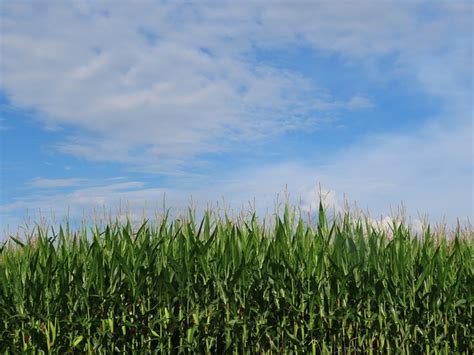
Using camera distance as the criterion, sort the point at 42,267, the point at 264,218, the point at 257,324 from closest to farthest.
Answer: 1. the point at 257,324
2. the point at 42,267
3. the point at 264,218

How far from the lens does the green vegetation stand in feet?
17.8

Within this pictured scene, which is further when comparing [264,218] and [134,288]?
[264,218]

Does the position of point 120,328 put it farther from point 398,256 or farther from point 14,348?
point 398,256

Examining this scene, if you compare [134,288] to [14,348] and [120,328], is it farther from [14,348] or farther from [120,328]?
[14,348]

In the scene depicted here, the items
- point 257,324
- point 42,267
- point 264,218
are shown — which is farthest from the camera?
point 264,218

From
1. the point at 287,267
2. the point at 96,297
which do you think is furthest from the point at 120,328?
the point at 287,267

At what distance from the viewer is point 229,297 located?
212 inches

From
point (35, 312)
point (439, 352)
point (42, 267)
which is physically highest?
point (42, 267)

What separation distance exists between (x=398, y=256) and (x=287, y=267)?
54.4 inches

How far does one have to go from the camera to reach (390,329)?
5715 millimetres

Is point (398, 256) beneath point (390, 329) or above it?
above

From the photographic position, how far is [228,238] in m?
5.74

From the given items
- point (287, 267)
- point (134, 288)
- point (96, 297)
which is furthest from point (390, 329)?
point (96, 297)

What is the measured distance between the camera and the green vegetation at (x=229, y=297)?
5418mm
